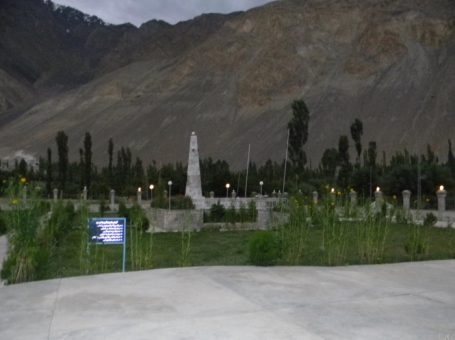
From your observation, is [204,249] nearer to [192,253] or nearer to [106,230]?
[192,253]

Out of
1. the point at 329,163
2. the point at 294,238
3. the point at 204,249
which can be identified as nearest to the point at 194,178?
the point at 204,249

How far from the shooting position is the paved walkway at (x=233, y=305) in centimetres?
496

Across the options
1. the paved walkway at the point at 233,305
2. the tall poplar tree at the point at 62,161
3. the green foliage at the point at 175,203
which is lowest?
the paved walkway at the point at 233,305

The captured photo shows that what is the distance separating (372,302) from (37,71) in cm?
17710

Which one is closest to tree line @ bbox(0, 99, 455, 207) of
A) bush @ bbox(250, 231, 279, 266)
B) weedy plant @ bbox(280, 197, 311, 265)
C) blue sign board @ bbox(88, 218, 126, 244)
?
weedy plant @ bbox(280, 197, 311, 265)

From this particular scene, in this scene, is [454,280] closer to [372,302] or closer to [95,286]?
[372,302]

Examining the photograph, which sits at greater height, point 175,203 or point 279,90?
point 279,90

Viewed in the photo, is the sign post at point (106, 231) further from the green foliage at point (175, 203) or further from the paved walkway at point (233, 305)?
the green foliage at point (175, 203)

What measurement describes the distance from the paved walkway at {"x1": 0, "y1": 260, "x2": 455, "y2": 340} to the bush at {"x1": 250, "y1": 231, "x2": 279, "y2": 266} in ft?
1.95

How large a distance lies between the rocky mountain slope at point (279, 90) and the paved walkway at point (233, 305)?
64.3m

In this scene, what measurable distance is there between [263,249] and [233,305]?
2965mm

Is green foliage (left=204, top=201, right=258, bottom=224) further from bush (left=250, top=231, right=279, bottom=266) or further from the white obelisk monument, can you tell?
bush (left=250, top=231, right=279, bottom=266)

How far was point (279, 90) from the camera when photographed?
318 ft

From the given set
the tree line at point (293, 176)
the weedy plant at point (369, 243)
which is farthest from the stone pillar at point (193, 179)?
the weedy plant at point (369, 243)
